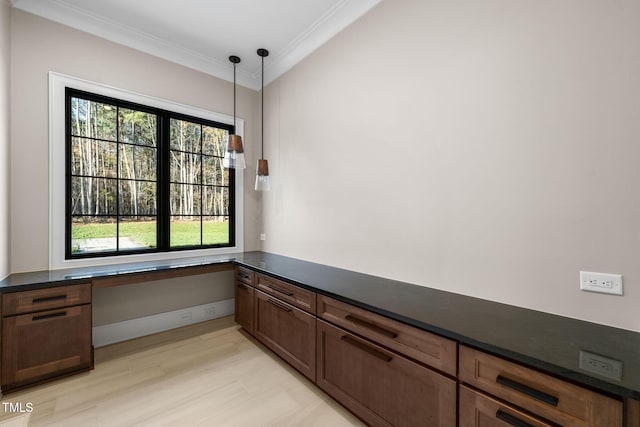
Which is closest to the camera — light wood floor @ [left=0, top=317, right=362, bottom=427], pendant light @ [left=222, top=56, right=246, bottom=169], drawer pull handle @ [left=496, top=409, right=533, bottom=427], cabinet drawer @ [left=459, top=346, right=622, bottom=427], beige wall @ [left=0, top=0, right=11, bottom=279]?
cabinet drawer @ [left=459, top=346, right=622, bottom=427]

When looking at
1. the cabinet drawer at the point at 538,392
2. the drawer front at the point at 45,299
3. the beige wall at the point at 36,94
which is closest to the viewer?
the cabinet drawer at the point at 538,392

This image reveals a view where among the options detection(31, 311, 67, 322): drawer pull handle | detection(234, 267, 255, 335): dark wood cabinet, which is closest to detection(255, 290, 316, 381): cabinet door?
detection(234, 267, 255, 335): dark wood cabinet

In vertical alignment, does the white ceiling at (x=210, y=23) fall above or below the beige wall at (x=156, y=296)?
above

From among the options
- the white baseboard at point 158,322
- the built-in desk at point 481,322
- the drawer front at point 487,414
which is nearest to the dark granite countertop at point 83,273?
the built-in desk at point 481,322

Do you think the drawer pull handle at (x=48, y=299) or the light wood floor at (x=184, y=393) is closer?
the light wood floor at (x=184, y=393)

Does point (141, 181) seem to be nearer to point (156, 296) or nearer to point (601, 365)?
point (156, 296)

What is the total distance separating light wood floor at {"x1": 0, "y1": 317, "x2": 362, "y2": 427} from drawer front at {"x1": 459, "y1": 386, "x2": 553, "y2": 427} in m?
0.84

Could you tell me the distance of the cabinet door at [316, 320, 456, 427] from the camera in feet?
4.38

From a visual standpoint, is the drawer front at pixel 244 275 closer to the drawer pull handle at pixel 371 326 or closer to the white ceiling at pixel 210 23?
the drawer pull handle at pixel 371 326

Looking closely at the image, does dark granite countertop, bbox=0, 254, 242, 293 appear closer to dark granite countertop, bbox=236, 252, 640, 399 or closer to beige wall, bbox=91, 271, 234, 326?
beige wall, bbox=91, 271, 234, 326

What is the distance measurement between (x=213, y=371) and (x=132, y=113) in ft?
9.05

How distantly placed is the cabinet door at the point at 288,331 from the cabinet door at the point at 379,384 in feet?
0.37

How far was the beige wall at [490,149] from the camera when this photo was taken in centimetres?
132

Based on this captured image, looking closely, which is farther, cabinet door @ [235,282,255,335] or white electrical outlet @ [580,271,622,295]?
cabinet door @ [235,282,255,335]
